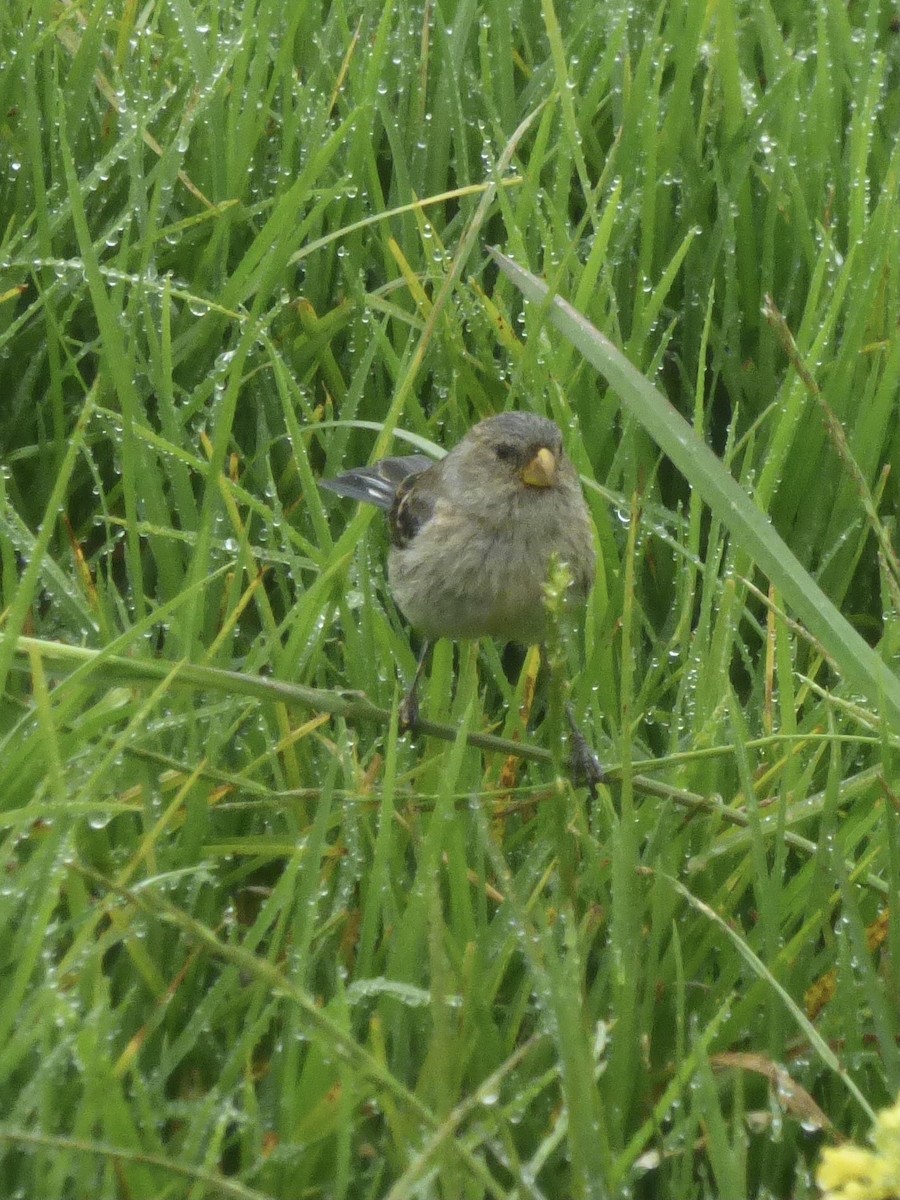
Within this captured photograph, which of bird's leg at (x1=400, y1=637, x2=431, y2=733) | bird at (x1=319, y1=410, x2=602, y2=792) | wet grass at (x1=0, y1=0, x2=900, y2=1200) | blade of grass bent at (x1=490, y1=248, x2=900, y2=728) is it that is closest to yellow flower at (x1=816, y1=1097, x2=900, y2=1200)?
wet grass at (x1=0, y1=0, x2=900, y2=1200)

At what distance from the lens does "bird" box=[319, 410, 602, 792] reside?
2777 mm

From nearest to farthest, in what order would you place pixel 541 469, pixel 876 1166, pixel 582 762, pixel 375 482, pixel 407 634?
1. pixel 876 1166
2. pixel 582 762
3. pixel 541 469
4. pixel 375 482
5. pixel 407 634

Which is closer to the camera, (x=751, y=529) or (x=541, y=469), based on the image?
(x=751, y=529)

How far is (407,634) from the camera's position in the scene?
3.15 m

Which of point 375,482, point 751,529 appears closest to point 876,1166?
point 751,529

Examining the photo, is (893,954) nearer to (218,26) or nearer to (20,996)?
(20,996)

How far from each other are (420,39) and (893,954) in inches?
93.8

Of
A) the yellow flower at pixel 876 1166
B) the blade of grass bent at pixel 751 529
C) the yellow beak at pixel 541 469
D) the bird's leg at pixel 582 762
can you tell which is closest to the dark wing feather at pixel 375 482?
the yellow beak at pixel 541 469

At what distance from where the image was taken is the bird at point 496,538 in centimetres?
278

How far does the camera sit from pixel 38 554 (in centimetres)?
206

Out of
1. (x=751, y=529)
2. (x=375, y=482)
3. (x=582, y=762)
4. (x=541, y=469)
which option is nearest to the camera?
(x=751, y=529)

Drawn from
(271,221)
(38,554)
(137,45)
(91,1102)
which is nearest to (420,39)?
(137,45)

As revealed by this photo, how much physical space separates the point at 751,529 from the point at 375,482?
1006 millimetres

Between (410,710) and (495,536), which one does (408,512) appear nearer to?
(495,536)
